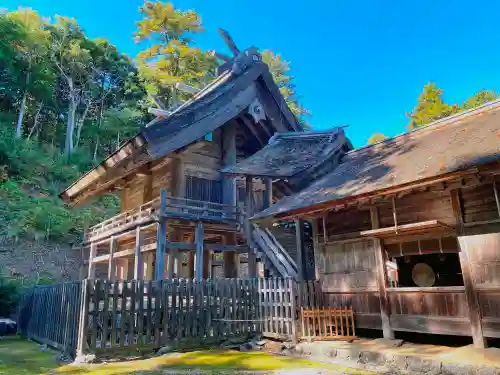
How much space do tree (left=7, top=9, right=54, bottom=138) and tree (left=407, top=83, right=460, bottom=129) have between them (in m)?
35.9

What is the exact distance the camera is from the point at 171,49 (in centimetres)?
3744

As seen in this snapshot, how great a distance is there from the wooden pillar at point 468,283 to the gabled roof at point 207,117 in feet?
33.8

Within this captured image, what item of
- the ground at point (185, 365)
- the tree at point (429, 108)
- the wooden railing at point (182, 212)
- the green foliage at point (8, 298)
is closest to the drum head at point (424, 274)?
the ground at point (185, 365)

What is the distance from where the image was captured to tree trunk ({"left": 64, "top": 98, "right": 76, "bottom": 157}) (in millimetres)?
36019

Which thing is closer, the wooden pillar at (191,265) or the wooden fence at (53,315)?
the wooden fence at (53,315)

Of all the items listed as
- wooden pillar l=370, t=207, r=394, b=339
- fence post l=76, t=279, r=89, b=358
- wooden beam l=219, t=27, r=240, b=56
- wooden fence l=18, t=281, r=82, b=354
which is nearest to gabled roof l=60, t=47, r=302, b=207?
wooden beam l=219, t=27, r=240, b=56

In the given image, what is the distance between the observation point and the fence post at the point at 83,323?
7672 mm

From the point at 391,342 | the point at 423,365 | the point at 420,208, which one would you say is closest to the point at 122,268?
the point at 391,342

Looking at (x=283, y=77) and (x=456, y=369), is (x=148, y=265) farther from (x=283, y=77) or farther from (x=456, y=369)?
(x=283, y=77)

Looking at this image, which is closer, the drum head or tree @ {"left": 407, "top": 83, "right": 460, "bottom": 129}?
the drum head

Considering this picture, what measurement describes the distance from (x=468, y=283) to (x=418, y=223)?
148cm

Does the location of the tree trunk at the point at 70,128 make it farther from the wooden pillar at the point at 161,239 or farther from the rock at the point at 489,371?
the rock at the point at 489,371

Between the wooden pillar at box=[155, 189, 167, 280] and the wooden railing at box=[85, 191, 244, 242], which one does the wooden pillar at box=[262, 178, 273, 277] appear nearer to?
the wooden railing at box=[85, 191, 244, 242]

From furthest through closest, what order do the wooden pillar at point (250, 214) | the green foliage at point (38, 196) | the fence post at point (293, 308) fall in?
the green foliage at point (38, 196), the wooden pillar at point (250, 214), the fence post at point (293, 308)
